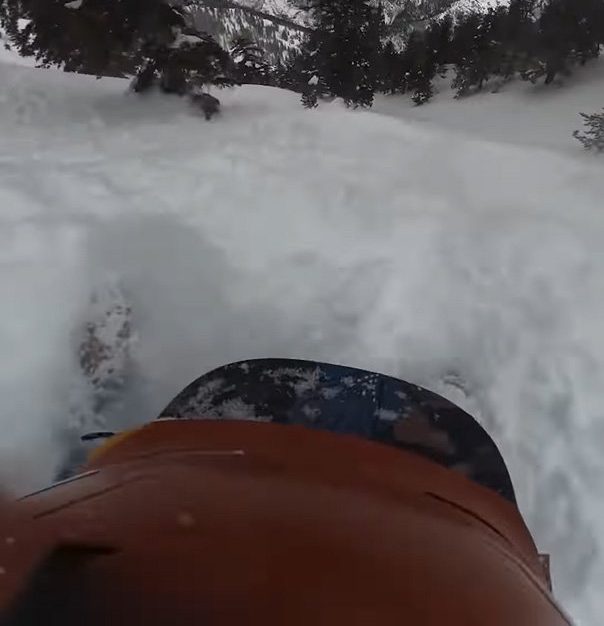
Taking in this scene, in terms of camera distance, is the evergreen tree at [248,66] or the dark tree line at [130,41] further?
the evergreen tree at [248,66]

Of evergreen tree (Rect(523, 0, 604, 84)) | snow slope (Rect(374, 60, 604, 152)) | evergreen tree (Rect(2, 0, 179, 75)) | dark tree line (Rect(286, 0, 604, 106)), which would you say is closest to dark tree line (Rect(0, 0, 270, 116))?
Result: evergreen tree (Rect(2, 0, 179, 75))

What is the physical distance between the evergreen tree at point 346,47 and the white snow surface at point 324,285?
3.68 metres

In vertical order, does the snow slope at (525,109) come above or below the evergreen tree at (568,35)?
below

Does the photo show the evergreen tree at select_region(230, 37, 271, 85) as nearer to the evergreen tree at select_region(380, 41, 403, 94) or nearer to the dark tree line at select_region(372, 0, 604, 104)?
the dark tree line at select_region(372, 0, 604, 104)

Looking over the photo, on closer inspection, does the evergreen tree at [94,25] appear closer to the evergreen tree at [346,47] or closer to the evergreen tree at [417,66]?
the evergreen tree at [346,47]

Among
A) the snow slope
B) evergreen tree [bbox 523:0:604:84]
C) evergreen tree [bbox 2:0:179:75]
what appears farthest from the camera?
evergreen tree [bbox 523:0:604:84]

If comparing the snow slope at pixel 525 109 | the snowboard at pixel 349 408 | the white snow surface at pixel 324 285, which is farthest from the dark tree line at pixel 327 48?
the snowboard at pixel 349 408

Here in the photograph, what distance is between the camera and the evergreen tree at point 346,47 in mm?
7582

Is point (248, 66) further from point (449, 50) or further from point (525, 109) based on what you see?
point (449, 50)

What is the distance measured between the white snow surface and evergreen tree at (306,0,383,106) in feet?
12.1

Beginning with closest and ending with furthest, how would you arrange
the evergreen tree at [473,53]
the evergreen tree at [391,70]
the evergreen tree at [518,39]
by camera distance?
the evergreen tree at [518,39], the evergreen tree at [473,53], the evergreen tree at [391,70]

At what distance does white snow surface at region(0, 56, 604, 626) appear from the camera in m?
2.46

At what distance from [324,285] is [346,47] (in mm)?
5734

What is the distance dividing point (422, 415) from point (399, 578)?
1263 mm
